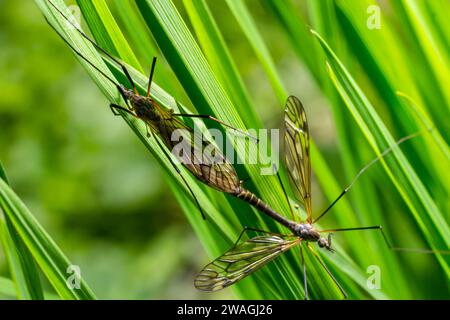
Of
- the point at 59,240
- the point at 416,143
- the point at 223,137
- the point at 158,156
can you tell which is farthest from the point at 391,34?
the point at 59,240

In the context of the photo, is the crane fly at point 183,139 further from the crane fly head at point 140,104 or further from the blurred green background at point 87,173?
the blurred green background at point 87,173

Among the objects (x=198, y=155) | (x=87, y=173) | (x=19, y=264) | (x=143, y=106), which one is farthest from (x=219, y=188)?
(x=87, y=173)

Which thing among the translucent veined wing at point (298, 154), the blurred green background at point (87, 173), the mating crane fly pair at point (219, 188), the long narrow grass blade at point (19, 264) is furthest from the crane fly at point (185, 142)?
the blurred green background at point (87, 173)

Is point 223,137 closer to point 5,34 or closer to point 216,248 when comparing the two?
point 216,248

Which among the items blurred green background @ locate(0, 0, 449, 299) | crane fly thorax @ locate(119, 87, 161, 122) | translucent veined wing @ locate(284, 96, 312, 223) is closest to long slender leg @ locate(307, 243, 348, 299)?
translucent veined wing @ locate(284, 96, 312, 223)

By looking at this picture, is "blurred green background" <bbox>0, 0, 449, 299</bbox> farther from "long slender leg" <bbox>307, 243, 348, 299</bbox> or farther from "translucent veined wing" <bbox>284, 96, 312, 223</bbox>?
"long slender leg" <bbox>307, 243, 348, 299</bbox>
